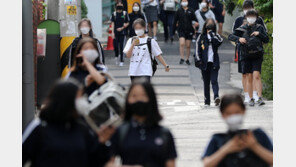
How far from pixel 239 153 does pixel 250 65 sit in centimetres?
789

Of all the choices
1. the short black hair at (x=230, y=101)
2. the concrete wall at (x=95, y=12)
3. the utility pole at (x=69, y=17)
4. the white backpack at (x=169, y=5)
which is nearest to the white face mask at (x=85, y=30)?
the utility pole at (x=69, y=17)

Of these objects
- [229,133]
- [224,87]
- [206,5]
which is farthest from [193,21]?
[229,133]

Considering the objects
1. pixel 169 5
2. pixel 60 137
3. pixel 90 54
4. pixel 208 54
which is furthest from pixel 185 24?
pixel 60 137

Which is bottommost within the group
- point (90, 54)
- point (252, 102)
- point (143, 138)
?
point (252, 102)

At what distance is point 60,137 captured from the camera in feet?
15.6

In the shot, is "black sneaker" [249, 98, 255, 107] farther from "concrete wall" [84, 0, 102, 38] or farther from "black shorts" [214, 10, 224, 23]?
"concrete wall" [84, 0, 102, 38]

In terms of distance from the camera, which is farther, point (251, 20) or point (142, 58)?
point (251, 20)

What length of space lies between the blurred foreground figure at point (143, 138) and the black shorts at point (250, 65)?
762 cm

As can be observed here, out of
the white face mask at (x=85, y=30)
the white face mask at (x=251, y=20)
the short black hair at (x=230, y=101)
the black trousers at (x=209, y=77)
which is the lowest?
the black trousers at (x=209, y=77)

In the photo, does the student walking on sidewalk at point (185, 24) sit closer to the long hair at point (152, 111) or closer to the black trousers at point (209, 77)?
the black trousers at point (209, 77)

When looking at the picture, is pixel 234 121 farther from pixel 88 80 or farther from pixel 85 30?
pixel 85 30

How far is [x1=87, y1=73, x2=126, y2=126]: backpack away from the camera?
6.36m

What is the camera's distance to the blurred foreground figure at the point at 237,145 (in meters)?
4.99

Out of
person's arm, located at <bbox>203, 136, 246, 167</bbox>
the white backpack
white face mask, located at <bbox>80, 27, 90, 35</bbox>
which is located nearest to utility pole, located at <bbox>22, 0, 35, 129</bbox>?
white face mask, located at <bbox>80, 27, 90, 35</bbox>
